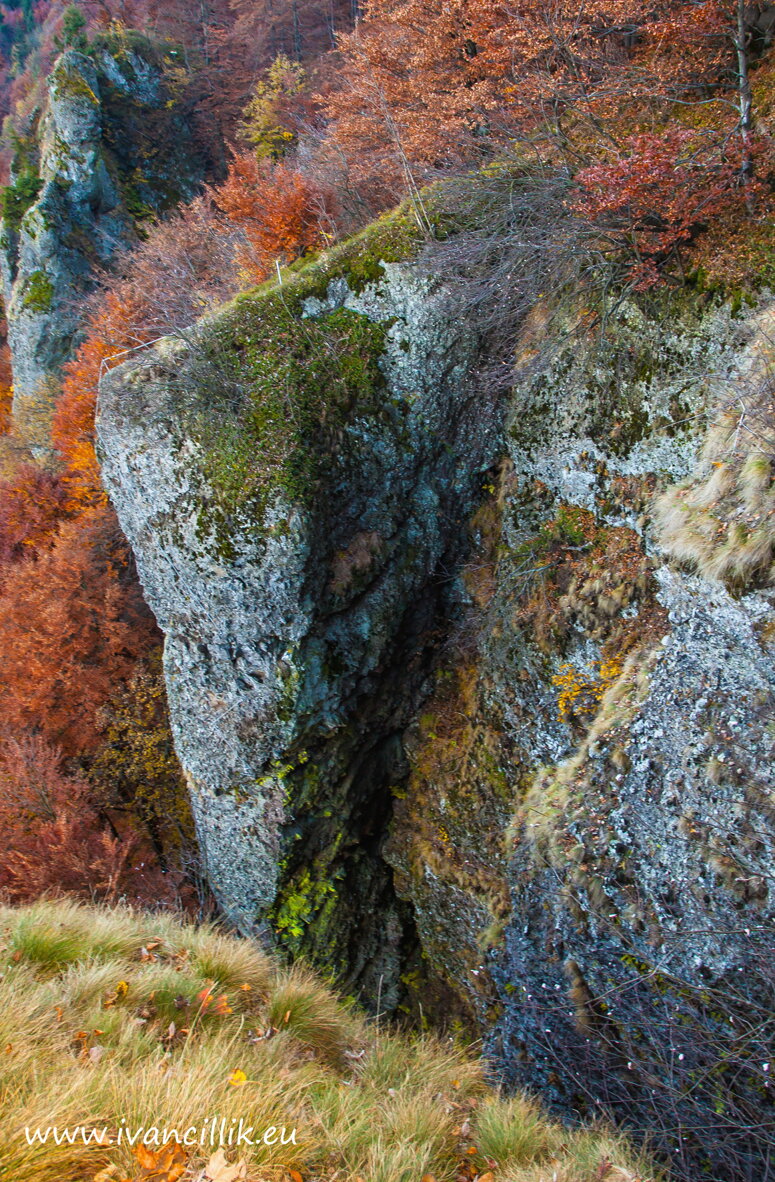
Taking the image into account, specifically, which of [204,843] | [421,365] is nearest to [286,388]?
[421,365]

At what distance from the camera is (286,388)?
712 centimetres

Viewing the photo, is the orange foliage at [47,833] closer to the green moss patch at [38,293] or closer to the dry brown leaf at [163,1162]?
the dry brown leaf at [163,1162]

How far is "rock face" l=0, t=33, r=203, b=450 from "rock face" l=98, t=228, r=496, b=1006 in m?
10.1

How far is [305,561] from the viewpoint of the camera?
6926 mm

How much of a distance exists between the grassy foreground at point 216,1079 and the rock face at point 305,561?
2912 millimetres

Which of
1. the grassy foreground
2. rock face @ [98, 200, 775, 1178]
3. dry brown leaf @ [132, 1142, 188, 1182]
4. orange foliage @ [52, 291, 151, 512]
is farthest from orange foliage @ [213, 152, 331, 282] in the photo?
dry brown leaf @ [132, 1142, 188, 1182]

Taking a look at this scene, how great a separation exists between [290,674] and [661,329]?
5.37m

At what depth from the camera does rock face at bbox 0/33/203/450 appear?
16234 mm

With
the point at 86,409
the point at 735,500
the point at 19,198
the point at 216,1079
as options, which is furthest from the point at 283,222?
the point at 19,198

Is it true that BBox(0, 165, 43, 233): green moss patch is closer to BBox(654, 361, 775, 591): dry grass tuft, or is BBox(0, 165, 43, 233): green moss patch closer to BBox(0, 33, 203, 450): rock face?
BBox(0, 33, 203, 450): rock face

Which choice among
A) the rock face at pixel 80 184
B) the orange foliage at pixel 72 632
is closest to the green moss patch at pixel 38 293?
the rock face at pixel 80 184

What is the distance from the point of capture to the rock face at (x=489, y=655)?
4.64 metres

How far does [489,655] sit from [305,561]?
8.49ft

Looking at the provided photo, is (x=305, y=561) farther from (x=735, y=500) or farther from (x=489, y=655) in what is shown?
(x=735, y=500)
